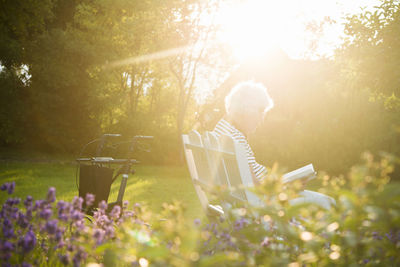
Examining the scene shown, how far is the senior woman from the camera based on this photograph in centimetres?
417

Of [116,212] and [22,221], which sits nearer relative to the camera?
[22,221]

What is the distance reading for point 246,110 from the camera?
13.9 ft

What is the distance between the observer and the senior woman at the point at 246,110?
4172 mm

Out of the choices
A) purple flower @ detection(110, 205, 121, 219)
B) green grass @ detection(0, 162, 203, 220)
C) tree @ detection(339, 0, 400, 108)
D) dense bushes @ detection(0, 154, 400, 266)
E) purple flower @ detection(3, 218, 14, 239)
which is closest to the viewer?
dense bushes @ detection(0, 154, 400, 266)

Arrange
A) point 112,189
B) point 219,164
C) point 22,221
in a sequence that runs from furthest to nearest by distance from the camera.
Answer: point 112,189
point 219,164
point 22,221

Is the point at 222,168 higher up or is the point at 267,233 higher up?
the point at 222,168

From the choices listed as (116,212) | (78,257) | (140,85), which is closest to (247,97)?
(116,212)

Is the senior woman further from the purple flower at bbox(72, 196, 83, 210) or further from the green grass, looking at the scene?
the green grass

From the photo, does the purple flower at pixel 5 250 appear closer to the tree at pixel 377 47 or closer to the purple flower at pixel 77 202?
the purple flower at pixel 77 202

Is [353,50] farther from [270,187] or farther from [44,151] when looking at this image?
[44,151]

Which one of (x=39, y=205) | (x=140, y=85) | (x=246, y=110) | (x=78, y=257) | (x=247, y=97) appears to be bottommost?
(x=78, y=257)

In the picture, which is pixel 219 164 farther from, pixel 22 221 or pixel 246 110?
pixel 22 221

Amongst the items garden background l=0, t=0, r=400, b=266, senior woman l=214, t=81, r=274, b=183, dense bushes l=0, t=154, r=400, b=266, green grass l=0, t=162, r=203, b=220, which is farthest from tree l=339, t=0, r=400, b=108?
dense bushes l=0, t=154, r=400, b=266

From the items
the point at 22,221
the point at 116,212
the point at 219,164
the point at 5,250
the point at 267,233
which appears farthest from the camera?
the point at 219,164
